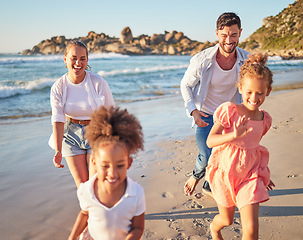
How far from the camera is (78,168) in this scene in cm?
309

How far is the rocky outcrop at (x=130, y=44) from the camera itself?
8956cm

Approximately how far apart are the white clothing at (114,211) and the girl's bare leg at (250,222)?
35.9 inches

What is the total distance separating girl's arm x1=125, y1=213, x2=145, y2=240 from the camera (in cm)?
192

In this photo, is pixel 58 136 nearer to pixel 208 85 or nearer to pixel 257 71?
pixel 208 85

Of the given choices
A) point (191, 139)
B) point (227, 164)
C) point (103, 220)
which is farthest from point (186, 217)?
point (191, 139)

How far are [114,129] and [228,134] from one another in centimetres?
95

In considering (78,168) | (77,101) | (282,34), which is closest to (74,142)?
(78,168)

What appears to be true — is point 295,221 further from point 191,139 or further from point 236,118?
point 191,139

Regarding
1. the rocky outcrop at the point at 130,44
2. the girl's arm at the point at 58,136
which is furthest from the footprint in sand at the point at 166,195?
the rocky outcrop at the point at 130,44

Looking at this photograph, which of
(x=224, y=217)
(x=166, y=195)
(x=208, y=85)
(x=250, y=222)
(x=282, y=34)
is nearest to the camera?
(x=250, y=222)

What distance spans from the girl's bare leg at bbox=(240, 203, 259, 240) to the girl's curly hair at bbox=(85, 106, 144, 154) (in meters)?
1.07

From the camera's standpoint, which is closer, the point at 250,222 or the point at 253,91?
the point at 250,222

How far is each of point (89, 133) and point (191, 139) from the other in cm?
444

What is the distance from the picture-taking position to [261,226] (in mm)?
Result: 3096
